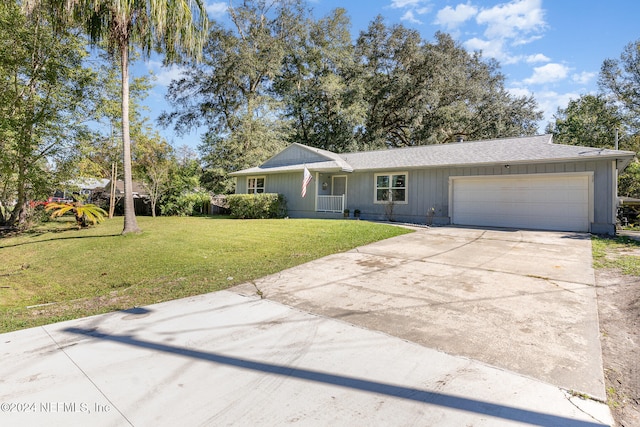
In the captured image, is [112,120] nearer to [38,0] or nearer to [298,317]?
[38,0]

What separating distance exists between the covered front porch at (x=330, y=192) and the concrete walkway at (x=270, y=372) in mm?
11812

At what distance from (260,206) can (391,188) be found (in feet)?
21.7

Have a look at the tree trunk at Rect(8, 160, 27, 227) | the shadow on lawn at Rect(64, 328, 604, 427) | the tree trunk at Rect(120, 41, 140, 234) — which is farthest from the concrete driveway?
the tree trunk at Rect(8, 160, 27, 227)

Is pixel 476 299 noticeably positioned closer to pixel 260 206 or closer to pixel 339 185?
pixel 260 206

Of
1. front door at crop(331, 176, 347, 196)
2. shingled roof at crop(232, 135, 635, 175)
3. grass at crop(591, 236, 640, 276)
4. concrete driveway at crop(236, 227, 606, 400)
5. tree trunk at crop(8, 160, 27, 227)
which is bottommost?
concrete driveway at crop(236, 227, 606, 400)

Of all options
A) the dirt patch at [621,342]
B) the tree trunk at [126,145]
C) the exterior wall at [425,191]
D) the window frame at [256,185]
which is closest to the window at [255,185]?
the window frame at [256,185]

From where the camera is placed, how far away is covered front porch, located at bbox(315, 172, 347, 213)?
52.8ft

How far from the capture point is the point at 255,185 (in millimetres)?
19312

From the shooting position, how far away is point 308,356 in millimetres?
2727

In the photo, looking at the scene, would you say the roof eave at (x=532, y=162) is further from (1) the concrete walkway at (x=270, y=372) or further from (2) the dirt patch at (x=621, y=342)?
(1) the concrete walkway at (x=270, y=372)

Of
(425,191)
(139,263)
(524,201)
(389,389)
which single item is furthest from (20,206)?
(524,201)

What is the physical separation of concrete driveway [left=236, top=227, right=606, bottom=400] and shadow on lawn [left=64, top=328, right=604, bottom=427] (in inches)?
21.7

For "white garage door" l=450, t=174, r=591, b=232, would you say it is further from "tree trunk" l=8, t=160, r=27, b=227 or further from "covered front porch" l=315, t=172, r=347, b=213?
"tree trunk" l=8, t=160, r=27, b=227

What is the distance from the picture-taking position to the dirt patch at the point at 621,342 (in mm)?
2119
